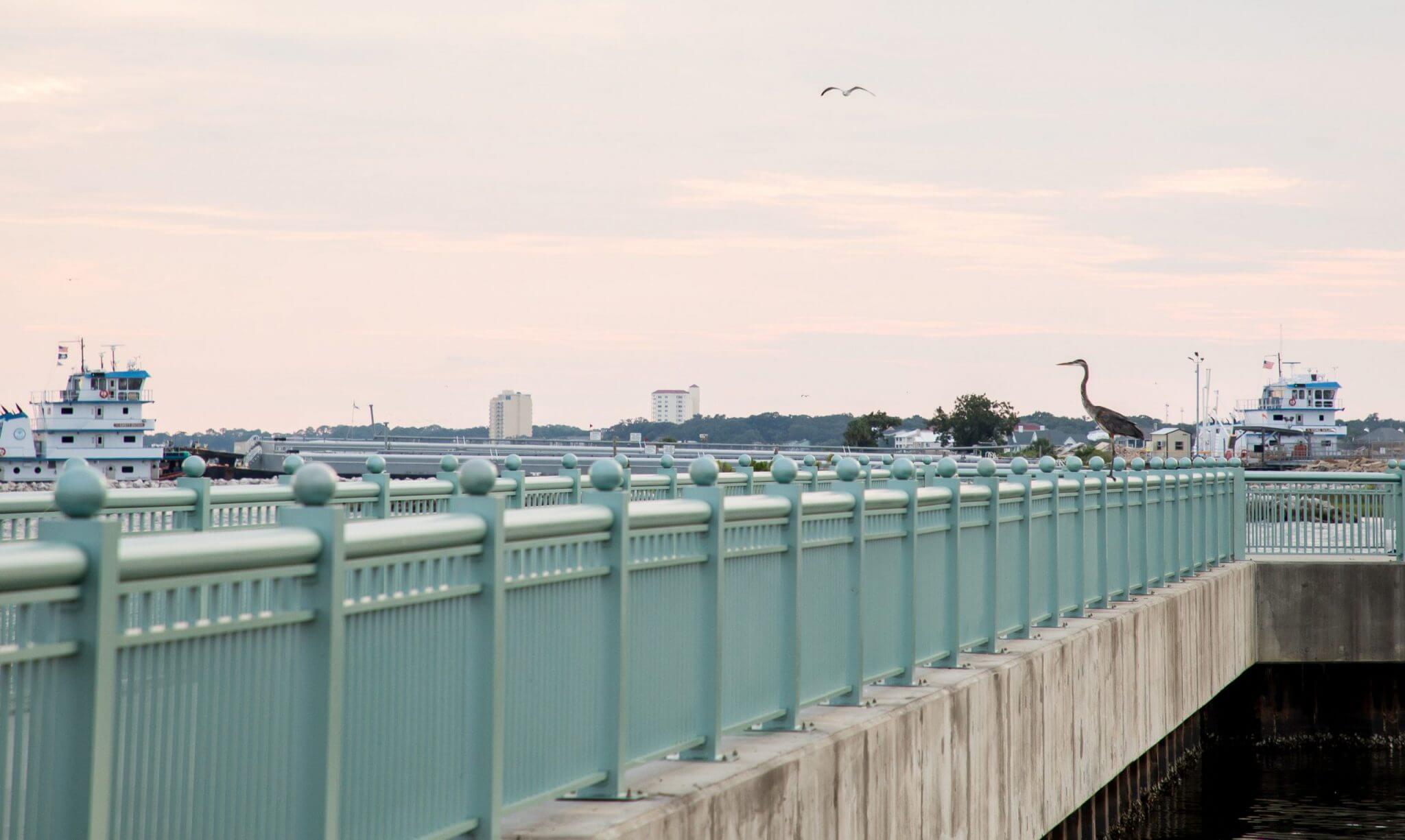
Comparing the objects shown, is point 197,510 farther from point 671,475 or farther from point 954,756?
point 671,475

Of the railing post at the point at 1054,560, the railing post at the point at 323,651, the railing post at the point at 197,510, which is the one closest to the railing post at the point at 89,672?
the railing post at the point at 323,651

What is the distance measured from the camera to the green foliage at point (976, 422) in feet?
397

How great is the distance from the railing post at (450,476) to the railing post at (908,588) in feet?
11.0

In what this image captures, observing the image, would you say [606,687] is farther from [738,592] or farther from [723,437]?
[723,437]

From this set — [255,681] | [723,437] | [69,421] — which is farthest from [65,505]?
[723,437]

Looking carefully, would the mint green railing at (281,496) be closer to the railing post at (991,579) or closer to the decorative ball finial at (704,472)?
the decorative ball finial at (704,472)

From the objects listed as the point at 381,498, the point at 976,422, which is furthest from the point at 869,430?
the point at 381,498

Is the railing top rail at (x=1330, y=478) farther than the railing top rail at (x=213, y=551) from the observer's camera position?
Yes

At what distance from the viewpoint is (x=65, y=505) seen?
390 centimetres

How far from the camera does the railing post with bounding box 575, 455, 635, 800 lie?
21.6 feet

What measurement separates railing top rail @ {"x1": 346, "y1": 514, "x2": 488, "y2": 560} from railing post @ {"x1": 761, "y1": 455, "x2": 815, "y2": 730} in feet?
10.8

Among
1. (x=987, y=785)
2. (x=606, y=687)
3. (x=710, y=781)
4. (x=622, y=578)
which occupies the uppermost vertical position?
(x=622, y=578)

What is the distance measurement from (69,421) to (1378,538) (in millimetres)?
91685

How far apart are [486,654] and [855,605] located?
14.4ft
